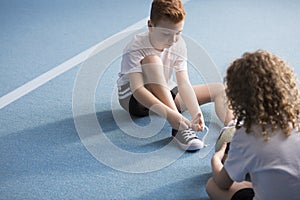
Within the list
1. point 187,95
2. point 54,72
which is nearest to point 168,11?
point 187,95

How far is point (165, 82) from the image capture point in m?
1.71

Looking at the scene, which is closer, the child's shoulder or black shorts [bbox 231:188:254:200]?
black shorts [bbox 231:188:254:200]

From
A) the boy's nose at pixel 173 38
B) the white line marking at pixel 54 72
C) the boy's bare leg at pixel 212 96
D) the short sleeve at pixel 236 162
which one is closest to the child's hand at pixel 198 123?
the boy's bare leg at pixel 212 96

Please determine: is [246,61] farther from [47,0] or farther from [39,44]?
[47,0]

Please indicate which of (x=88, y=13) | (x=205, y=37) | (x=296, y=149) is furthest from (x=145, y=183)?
(x=88, y=13)

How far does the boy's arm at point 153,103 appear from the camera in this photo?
63.6 inches

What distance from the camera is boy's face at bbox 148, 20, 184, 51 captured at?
1604 millimetres

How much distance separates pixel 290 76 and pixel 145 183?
593 mm

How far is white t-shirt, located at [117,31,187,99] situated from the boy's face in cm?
4

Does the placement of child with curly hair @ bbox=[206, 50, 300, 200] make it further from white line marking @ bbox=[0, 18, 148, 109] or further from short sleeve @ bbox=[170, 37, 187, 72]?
white line marking @ bbox=[0, 18, 148, 109]

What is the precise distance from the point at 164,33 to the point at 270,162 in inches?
28.0

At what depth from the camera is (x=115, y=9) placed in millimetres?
2992

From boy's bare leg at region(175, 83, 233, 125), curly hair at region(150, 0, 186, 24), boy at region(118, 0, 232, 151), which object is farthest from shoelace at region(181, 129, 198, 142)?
curly hair at region(150, 0, 186, 24)

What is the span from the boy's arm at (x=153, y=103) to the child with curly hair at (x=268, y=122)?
517 mm
